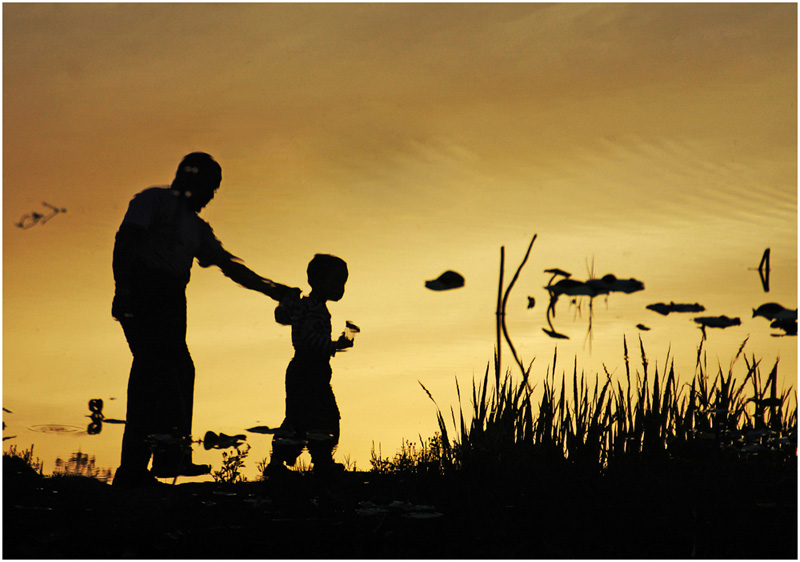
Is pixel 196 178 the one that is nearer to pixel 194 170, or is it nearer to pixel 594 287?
pixel 194 170

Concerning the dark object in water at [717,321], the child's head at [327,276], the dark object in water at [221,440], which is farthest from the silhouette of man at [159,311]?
the dark object in water at [717,321]

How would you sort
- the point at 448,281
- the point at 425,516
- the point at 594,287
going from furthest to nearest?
1. the point at 594,287
2. the point at 448,281
3. the point at 425,516

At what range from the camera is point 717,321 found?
202 inches

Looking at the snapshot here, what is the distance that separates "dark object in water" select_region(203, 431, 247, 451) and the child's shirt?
3.64ft

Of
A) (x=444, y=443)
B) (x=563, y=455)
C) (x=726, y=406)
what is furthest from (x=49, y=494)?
(x=726, y=406)

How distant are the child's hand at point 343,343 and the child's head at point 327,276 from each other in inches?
11.1

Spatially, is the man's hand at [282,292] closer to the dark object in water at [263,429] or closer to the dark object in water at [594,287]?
the dark object in water at [263,429]

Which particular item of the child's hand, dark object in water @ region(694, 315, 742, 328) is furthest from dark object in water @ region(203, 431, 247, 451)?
dark object in water @ region(694, 315, 742, 328)

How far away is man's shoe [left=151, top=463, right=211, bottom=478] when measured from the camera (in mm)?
5141

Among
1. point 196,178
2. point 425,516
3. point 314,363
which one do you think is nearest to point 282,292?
point 314,363

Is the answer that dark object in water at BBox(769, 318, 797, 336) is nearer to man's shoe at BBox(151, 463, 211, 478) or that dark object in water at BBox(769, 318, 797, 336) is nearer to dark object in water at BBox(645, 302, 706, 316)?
dark object in water at BBox(645, 302, 706, 316)

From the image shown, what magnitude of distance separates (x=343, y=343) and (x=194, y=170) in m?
1.57

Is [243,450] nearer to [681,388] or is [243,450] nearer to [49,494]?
[49,494]

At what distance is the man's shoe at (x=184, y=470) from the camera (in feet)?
16.9
